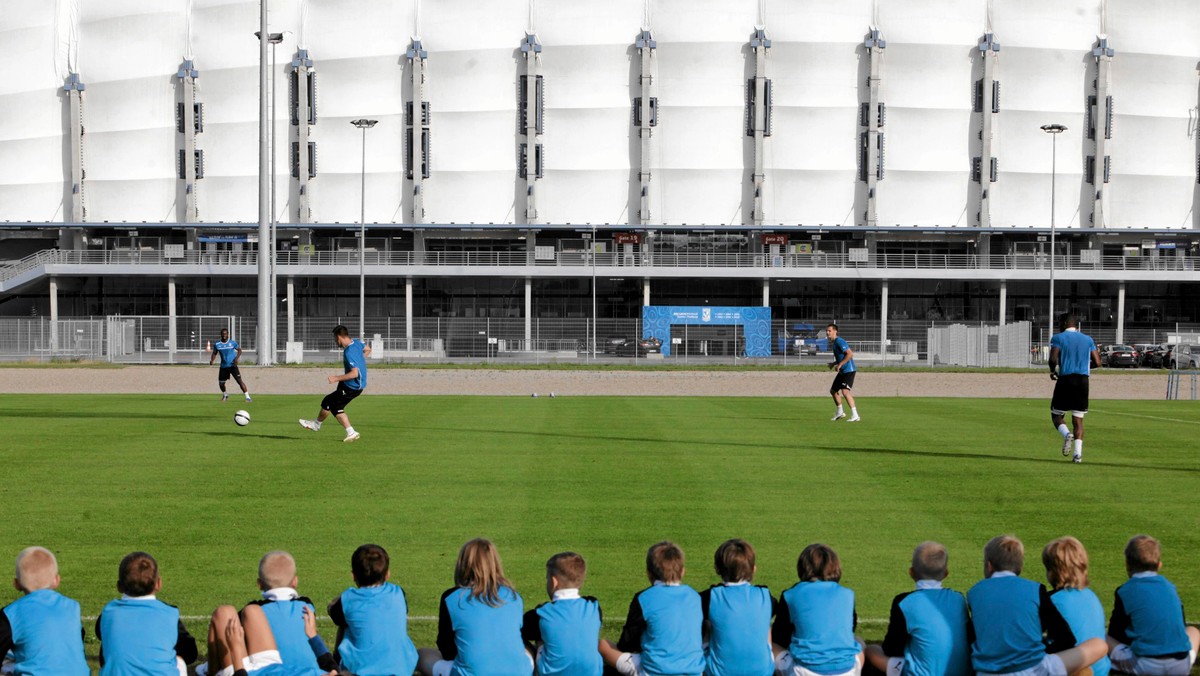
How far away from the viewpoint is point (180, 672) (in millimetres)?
6109

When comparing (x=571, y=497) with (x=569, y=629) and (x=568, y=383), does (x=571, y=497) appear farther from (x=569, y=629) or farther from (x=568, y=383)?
(x=568, y=383)

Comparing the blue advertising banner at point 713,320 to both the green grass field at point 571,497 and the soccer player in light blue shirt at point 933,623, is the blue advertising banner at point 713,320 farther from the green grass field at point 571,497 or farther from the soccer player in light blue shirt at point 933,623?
the soccer player in light blue shirt at point 933,623

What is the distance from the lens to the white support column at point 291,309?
67312 mm

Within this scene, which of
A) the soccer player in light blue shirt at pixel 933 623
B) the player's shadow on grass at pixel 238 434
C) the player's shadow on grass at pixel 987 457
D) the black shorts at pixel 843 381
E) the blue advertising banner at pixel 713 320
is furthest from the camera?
the blue advertising banner at pixel 713 320

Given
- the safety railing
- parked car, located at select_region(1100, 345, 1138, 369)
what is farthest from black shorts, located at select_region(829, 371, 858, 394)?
the safety railing

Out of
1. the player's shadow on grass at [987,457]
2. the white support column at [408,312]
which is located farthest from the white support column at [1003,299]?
the player's shadow on grass at [987,457]

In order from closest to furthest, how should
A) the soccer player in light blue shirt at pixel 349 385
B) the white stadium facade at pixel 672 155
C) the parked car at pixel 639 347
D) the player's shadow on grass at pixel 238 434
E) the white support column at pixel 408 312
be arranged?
the soccer player in light blue shirt at pixel 349 385 < the player's shadow on grass at pixel 238 434 < the parked car at pixel 639 347 < the white support column at pixel 408 312 < the white stadium facade at pixel 672 155

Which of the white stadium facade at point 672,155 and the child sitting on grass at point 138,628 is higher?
the white stadium facade at point 672,155

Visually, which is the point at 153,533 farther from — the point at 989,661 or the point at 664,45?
the point at 664,45

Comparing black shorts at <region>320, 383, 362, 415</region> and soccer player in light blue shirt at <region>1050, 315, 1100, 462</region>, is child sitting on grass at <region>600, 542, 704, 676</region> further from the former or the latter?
black shorts at <region>320, 383, 362, 415</region>

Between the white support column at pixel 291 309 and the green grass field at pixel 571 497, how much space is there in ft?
139

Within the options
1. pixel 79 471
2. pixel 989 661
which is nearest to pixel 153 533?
pixel 79 471

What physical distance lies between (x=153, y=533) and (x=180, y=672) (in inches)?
227

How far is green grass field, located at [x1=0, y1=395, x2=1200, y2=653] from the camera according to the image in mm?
10016
